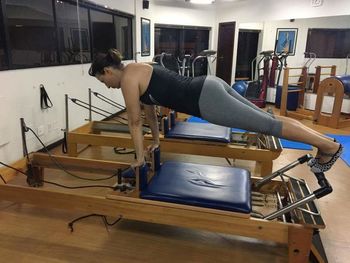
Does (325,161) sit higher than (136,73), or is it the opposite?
(136,73)

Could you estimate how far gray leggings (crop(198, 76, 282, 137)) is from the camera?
158 centimetres

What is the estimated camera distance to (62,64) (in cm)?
359

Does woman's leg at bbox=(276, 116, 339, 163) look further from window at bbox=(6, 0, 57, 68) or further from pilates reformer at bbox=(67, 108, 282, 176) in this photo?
window at bbox=(6, 0, 57, 68)

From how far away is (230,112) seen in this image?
5.27 feet

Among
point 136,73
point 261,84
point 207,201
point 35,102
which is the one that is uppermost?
point 136,73

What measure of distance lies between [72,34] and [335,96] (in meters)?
4.00

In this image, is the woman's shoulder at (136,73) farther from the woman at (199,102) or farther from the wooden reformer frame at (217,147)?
the wooden reformer frame at (217,147)

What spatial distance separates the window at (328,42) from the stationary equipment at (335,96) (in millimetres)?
1090

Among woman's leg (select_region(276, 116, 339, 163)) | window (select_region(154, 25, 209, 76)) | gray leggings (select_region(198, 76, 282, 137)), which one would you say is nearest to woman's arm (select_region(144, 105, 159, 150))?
gray leggings (select_region(198, 76, 282, 137))

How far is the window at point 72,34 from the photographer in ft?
11.7

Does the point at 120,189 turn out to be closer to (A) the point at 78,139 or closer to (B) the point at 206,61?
(A) the point at 78,139

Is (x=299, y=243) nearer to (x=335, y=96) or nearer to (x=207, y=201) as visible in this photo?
(x=207, y=201)

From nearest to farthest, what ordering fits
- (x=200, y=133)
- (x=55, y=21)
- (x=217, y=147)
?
1. (x=217, y=147)
2. (x=200, y=133)
3. (x=55, y=21)

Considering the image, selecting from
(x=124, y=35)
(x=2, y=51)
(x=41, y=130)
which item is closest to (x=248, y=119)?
(x=2, y=51)
